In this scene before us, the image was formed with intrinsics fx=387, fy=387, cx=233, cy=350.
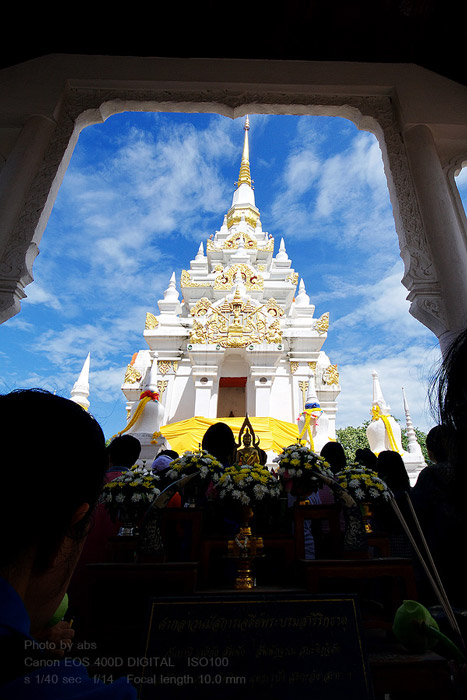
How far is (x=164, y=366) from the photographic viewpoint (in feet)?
42.5

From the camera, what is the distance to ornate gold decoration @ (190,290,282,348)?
478 inches

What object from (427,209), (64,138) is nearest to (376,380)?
(427,209)

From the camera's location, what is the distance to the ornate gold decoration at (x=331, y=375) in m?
13.2

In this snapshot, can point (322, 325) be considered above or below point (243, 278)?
below

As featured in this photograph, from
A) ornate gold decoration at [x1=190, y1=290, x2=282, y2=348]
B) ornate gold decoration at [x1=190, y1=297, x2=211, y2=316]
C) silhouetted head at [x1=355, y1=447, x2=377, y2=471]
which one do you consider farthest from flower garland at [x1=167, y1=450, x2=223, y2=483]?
ornate gold decoration at [x1=190, y1=297, x2=211, y2=316]

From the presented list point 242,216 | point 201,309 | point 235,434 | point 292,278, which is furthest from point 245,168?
point 235,434

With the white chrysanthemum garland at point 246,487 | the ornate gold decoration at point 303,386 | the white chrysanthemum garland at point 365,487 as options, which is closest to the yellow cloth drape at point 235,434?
the ornate gold decoration at point 303,386

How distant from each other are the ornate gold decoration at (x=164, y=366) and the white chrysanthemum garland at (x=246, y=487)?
1054 centimetres

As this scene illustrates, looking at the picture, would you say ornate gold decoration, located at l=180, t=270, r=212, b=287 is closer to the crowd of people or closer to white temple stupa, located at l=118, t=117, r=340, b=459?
white temple stupa, located at l=118, t=117, r=340, b=459

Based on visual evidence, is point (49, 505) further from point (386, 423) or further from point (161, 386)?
point (161, 386)

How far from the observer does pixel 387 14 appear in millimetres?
3672

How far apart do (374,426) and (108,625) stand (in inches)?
381

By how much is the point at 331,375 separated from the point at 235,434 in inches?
188

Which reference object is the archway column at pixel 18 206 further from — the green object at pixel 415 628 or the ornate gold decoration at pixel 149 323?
the ornate gold decoration at pixel 149 323
